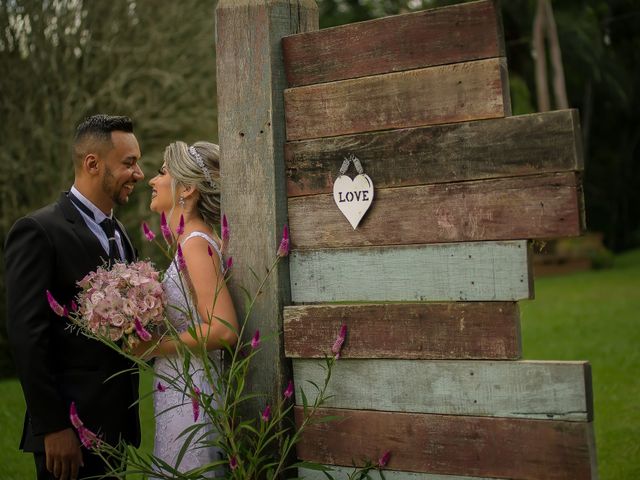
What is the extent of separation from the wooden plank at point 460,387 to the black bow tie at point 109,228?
0.96 meters

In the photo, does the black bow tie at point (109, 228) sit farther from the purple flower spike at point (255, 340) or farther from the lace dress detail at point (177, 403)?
the purple flower spike at point (255, 340)

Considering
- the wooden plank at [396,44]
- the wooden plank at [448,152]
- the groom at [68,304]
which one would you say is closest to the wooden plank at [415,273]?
the wooden plank at [448,152]

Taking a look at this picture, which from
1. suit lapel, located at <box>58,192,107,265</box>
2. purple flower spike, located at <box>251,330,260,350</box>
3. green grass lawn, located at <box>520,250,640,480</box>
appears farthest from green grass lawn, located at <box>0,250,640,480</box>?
purple flower spike, located at <box>251,330,260,350</box>

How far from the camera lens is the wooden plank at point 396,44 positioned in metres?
3.09

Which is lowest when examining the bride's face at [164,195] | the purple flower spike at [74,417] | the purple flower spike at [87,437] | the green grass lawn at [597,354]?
the green grass lawn at [597,354]

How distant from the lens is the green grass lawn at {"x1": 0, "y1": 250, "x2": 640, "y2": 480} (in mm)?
6207

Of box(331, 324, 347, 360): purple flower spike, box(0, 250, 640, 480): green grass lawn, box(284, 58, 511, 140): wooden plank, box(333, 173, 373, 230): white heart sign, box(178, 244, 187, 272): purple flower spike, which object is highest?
box(284, 58, 511, 140): wooden plank

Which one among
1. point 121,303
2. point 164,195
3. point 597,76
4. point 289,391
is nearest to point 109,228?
point 164,195

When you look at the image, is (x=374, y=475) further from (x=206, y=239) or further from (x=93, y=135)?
(x=93, y=135)

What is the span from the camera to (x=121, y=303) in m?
3.34

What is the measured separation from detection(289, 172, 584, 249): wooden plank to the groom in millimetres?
876

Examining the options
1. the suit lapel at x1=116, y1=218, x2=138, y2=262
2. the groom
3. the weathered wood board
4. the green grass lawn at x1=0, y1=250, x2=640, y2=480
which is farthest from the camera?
the green grass lawn at x1=0, y1=250, x2=640, y2=480

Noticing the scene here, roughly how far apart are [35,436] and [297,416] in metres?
1.02

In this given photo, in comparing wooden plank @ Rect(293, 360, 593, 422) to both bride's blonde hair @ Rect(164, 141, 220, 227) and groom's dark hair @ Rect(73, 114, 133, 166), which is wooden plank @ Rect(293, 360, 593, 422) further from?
groom's dark hair @ Rect(73, 114, 133, 166)
